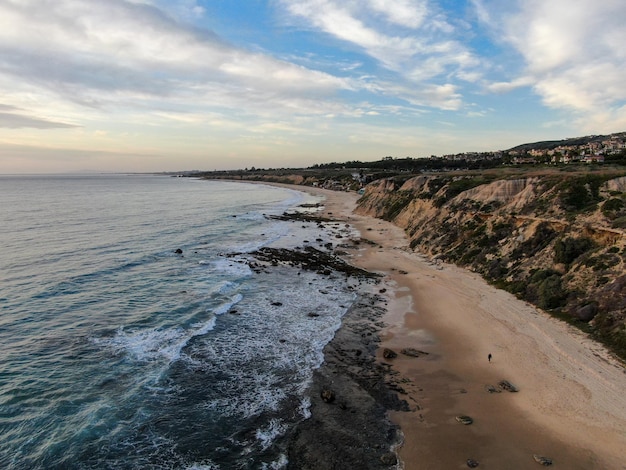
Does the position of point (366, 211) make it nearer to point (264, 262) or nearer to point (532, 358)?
point (264, 262)

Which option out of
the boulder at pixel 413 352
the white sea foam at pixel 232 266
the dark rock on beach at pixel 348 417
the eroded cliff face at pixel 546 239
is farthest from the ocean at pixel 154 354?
the eroded cliff face at pixel 546 239

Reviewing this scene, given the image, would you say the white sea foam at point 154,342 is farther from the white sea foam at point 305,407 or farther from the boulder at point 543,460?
the boulder at point 543,460

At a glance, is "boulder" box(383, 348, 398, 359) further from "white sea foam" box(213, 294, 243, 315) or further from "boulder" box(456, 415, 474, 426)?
"white sea foam" box(213, 294, 243, 315)

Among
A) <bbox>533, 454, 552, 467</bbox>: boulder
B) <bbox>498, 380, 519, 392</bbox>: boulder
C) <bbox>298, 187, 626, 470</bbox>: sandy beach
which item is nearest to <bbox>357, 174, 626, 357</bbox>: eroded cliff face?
<bbox>298, 187, 626, 470</bbox>: sandy beach

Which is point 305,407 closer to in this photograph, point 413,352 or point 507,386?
point 413,352

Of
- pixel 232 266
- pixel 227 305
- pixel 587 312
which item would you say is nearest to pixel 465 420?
pixel 587 312

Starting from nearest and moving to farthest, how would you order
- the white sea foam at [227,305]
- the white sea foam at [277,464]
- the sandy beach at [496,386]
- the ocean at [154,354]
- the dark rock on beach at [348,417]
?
the white sea foam at [277,464] → the dark rock on beach at [348,417] → the sandy beach at [496,386] → the ocean at [154,354] → the white sea foam at [227,305]
